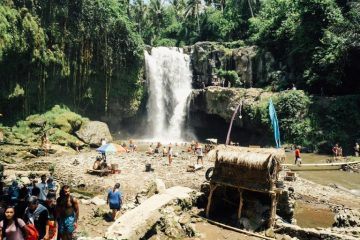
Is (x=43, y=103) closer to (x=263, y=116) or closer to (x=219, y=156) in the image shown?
(x=263, y=116)

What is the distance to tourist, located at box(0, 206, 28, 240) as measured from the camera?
6473 millimetres

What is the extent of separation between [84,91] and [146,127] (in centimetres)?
1010

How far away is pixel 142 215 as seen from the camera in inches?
468

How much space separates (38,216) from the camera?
7.80 meters

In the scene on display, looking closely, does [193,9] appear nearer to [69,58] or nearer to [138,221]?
[69,58]

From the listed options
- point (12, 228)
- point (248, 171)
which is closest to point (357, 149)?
point (248, 171)

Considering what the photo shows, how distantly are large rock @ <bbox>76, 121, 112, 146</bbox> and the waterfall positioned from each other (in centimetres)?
1135

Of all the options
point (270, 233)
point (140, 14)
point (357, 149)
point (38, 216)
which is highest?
point (140, 14)

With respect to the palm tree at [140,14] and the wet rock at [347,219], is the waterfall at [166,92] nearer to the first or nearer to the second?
the palm tree at [140,14]

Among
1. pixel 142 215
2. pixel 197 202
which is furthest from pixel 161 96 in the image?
pixel 142 215

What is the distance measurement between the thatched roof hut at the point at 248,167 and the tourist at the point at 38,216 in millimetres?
8105

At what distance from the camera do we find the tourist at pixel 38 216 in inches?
304

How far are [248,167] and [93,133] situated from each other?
79.0 ft

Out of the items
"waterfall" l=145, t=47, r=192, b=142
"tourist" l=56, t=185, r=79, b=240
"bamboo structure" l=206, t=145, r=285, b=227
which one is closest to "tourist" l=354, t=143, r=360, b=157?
"bamboo structure" l=206, t=145, r=285, b=227
